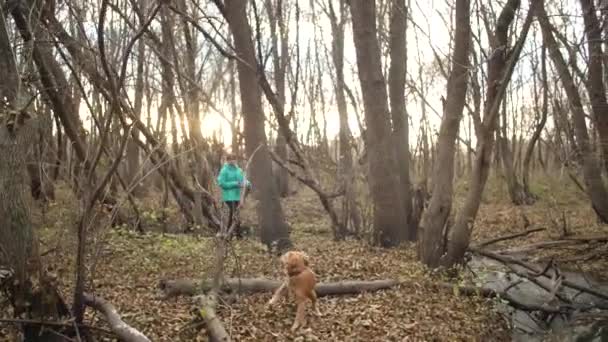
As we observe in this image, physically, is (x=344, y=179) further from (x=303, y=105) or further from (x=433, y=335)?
(x=303, y=105)

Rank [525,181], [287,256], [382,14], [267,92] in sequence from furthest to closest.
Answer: [525,181] → [382,14] → [267,92] → [287,256]

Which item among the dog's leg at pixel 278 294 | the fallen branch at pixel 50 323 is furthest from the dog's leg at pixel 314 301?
the fallen branch at pixel 50 323

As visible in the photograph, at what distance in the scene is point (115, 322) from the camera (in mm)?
5152

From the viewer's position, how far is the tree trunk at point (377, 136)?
10719 mm

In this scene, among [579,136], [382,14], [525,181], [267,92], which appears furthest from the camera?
[525,181]

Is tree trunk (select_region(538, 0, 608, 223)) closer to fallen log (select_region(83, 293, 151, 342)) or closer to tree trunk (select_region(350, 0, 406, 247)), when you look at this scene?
tree trunk (select_region(350, 0, 406, 247))

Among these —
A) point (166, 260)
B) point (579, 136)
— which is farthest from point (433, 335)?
point (579, 136)

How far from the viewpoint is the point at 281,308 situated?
6.41 m

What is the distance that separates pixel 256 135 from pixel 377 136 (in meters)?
2.44

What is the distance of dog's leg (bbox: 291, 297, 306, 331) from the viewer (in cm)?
593

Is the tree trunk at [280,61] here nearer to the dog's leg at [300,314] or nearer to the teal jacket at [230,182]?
the teal jacket at [230,182]

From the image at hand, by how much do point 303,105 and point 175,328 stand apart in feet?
91.6

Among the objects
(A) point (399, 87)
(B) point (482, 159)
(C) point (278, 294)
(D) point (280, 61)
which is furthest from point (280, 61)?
(C) point (278, 294)

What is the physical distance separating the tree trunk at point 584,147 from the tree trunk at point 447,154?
5197 mm
